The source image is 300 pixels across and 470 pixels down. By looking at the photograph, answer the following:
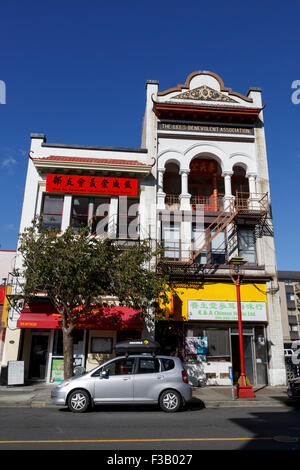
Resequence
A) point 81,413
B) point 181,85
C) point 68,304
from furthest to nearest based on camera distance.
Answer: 1. point 181,85
2. point 68,304
3. point 81,413

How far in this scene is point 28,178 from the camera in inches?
766

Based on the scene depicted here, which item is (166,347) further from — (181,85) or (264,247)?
(181,85)

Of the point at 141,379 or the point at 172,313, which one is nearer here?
the point at 141,379

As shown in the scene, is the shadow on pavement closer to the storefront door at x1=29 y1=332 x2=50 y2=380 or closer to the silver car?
the silver car

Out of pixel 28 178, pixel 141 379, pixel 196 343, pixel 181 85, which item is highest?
pixel 181 85

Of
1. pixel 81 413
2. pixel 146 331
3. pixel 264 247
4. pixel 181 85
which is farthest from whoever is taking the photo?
pixel 181 85

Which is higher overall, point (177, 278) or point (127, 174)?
point (127, 174)

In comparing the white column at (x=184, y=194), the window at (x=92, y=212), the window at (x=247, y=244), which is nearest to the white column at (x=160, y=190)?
the white column at (x=184, y=194)

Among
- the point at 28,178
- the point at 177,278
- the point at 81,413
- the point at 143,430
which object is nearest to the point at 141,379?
the point at 81,413

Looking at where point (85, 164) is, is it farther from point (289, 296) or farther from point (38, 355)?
point (289, 296)

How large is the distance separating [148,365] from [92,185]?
11.3 m

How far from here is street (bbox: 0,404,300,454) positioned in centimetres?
666

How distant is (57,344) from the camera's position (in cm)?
1759
